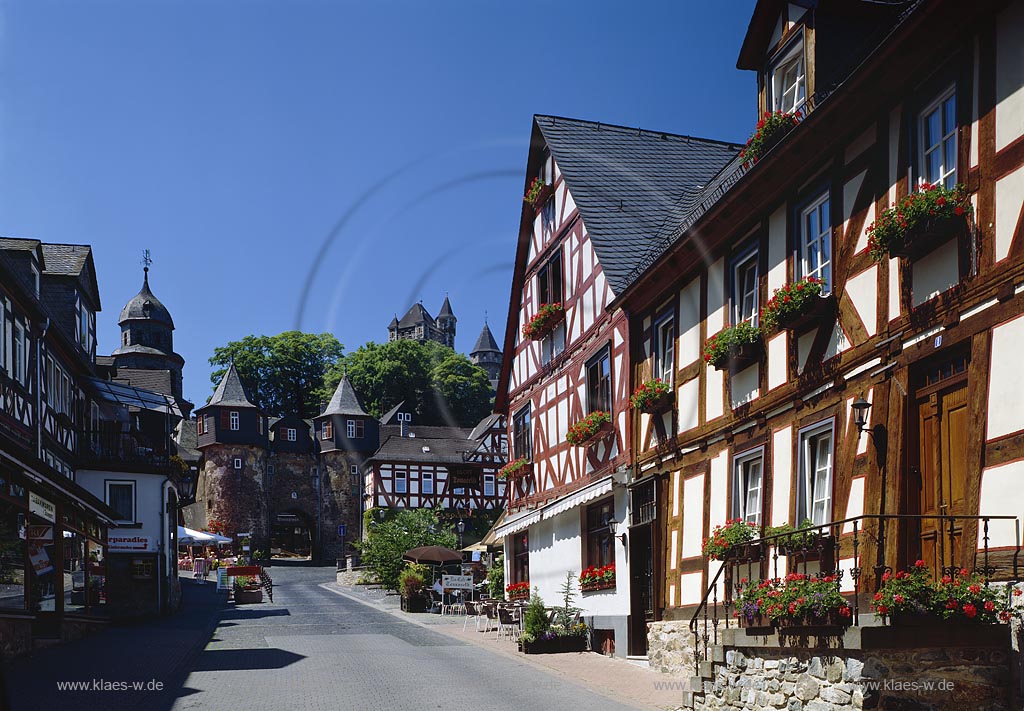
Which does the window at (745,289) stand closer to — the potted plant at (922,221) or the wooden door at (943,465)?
the potted plant at (922,221)

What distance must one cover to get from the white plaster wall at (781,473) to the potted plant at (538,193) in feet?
38.1

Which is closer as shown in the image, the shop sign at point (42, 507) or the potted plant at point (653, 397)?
the potted plant at point (653, 397)

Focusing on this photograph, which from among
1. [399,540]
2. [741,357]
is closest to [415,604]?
[399,540]

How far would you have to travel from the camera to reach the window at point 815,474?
12.9 meters

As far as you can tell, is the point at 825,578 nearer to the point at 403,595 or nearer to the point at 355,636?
the point at 355,636

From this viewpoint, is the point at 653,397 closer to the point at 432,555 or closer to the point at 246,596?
the point at 432,555

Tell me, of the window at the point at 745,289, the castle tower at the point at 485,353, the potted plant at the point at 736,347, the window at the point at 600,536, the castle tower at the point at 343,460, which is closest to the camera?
the potted plant at the point at 736,347

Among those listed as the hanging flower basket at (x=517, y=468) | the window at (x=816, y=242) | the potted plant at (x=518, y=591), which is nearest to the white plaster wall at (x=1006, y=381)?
the window at (x=816, y=242)

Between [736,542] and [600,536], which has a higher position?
[736,542]

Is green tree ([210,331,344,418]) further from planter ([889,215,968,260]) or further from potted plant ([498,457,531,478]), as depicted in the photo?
planter ([889,215,968,260])

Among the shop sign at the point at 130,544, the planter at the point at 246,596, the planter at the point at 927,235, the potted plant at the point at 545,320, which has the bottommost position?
the planter at the point at 246,596

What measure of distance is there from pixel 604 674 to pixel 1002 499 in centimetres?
896

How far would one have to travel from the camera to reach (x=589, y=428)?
2128cm

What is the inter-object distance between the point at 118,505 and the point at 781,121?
2421 centimetres
